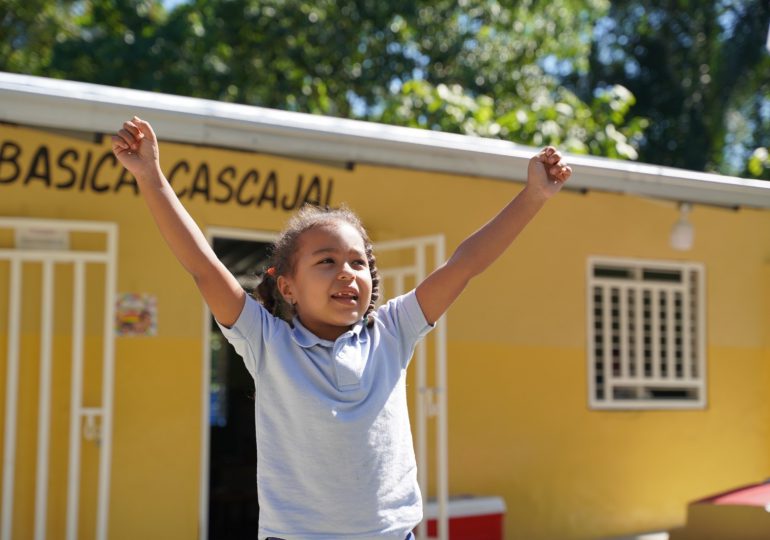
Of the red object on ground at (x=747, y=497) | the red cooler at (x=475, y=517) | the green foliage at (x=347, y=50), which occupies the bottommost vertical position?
the red cooler at (x=475, y=517)

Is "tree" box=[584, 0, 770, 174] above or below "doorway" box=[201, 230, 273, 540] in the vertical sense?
above

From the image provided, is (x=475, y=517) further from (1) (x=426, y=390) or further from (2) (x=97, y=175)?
(2) (x=97, y=175)

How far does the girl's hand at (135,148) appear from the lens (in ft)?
7.33

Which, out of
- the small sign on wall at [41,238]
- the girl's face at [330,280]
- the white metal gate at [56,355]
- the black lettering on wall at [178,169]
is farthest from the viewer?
the black lettering on wall at [178,169]

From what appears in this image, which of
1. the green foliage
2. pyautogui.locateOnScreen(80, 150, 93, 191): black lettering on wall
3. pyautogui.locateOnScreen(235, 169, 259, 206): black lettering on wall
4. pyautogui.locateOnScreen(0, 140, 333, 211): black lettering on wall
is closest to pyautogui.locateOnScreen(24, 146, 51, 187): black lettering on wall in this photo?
pyautogui.locateOnScreen(0, 140, 333, 211): black lettering on wall

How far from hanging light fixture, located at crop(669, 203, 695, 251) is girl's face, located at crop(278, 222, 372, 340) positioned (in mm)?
5976

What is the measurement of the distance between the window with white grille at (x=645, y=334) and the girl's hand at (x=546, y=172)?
5739mm

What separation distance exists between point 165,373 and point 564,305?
10.4ft

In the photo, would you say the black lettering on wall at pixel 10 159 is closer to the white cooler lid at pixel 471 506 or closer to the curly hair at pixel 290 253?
the white cooler lid at pixel 471 506

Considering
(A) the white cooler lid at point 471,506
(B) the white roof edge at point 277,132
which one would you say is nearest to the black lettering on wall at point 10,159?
(B) the white roof edge at point 277,132

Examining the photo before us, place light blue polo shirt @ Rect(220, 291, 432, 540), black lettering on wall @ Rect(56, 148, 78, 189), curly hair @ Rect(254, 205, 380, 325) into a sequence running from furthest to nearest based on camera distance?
black lettering on wall @ Rect(56, 148, 78, 189)
curly hair @ Rect(254, 205, 380, 325)
light blue polo shirt @ Rect(220, 291, 432, 540)

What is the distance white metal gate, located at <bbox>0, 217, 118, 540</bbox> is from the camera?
5.71 m

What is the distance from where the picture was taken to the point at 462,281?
8.09 feet

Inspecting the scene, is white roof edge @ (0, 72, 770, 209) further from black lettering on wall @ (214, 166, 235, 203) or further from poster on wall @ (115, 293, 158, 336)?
poster on wall @ (115, 293, 158, 336)
